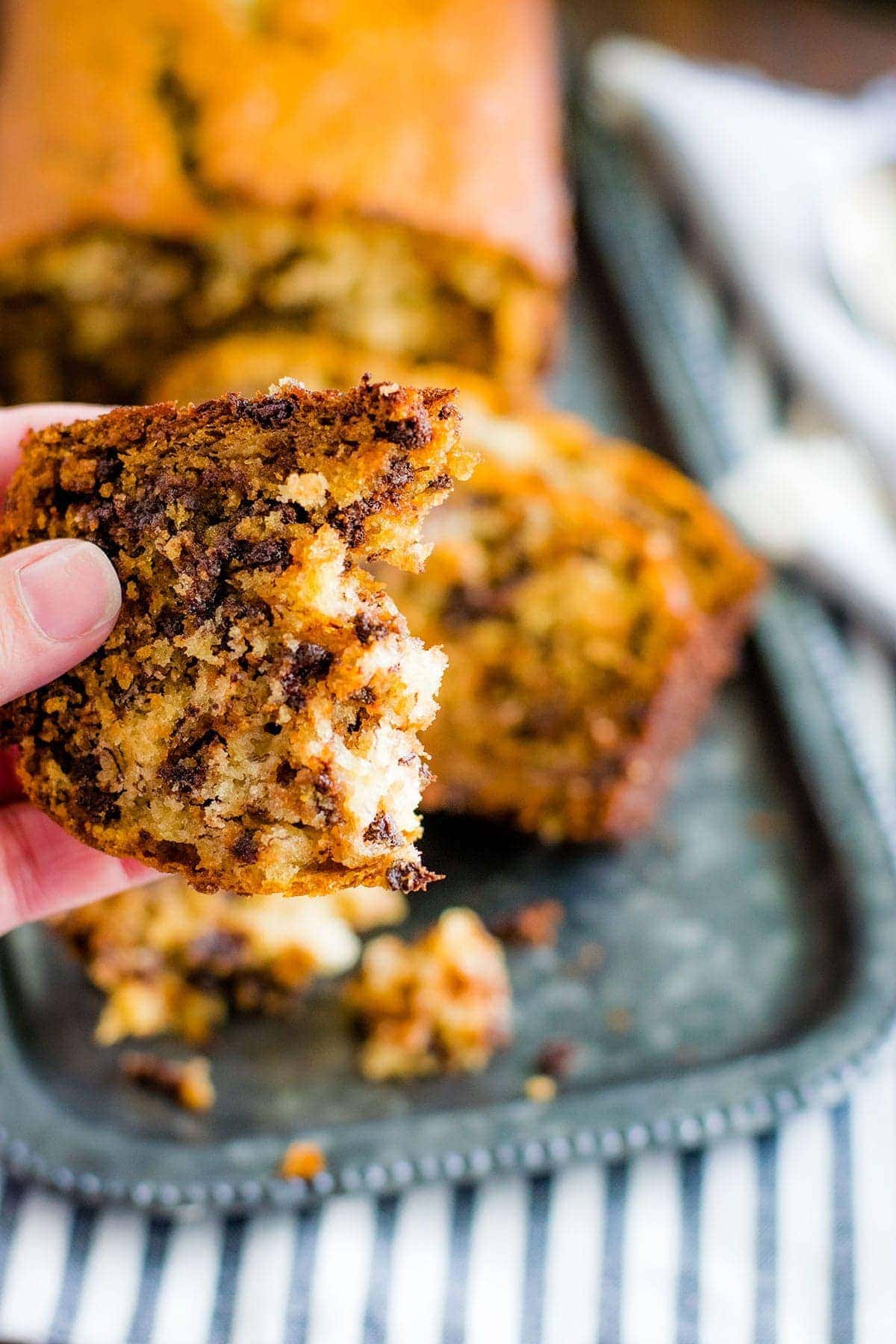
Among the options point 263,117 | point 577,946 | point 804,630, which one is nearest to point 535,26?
point 263,117

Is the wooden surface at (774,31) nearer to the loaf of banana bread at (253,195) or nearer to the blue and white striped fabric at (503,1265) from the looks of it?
the loaf of banana bread at (253,195)

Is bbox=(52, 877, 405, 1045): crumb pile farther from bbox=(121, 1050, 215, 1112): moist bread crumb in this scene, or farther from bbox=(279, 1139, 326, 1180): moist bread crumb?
bbox=(279, 1139, 326, 1180): moist bread crumb

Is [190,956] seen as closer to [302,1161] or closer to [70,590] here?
[302,1161]

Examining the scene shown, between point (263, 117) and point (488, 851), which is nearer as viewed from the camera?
point (488, 851)

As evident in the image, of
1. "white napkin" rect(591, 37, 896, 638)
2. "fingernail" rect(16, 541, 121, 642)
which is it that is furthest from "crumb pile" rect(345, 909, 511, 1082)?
"white napkin" rect(591, 37, 896, 638)

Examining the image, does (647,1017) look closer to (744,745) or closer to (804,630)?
(744,745)

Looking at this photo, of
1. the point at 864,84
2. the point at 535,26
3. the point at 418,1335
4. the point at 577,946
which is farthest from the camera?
the point at 864,84

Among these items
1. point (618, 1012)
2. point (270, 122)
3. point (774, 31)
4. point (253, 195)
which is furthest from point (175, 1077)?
point (774, 31)

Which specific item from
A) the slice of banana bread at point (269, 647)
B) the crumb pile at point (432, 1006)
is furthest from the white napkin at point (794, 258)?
the slice of banana bread at point (269, 647)
